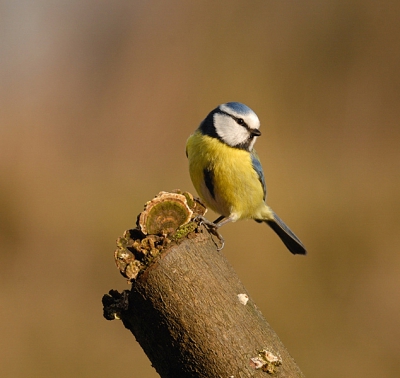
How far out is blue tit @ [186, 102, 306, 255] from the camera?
2467mm

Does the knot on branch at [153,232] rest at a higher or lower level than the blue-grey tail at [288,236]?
higher

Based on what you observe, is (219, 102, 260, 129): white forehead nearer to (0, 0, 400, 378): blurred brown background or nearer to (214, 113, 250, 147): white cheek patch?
(214, 113, 250, 147): white cheek patch

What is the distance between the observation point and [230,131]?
2.55m

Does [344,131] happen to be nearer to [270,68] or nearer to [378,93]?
[378,93]

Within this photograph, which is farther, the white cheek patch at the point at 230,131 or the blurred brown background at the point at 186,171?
the blurred brown background at the point at 186,171

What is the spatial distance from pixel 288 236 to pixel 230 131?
0.84 m

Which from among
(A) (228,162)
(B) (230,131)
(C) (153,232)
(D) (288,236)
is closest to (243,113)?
(B) (230,131)

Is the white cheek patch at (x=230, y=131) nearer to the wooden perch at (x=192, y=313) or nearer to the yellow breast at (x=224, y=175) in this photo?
the yellow breast at (x=224, y=175)

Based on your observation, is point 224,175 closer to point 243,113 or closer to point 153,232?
point 243,113

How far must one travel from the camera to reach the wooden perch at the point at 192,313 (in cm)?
118

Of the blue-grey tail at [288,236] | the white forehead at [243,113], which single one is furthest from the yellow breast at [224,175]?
the blue-grey tail at [288,236]

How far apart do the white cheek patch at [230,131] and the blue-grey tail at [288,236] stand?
65cm

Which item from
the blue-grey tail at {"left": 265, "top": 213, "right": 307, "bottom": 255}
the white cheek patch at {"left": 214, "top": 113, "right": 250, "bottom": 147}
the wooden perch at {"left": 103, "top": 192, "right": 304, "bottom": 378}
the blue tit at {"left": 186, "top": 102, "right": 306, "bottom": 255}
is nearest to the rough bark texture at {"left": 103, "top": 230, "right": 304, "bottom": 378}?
the wooden perch at {"left": 103, "top": 192, "right": 304, "bottom": 378}

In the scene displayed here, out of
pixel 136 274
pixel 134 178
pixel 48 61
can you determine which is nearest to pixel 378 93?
pixel 134 178
